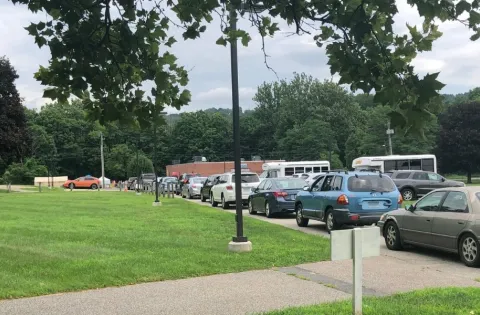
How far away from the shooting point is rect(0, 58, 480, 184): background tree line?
69562 millimetres

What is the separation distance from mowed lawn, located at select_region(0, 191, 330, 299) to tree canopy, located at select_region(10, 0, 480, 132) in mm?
3304

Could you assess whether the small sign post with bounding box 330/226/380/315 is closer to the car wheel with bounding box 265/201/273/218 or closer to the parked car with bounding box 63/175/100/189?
the car wheel with bounding box 265/201/273/218

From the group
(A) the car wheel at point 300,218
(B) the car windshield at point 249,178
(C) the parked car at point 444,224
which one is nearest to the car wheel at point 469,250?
(C) the parked car at point 444,224

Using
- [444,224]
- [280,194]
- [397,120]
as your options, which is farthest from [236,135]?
[280,194]

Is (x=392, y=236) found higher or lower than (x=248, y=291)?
higher

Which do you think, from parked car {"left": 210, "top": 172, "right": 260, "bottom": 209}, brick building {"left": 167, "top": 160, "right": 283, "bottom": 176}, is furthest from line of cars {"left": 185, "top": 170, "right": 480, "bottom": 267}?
brick building {"left": 167, "top": 160, "right": 283, "bottom": 176}

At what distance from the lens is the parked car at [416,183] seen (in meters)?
28.2

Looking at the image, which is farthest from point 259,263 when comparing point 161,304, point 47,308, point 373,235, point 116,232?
point 116,232

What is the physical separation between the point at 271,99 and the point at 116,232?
99.3 metres

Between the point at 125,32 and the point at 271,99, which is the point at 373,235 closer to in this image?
the point at 125,32

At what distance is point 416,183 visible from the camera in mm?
28359

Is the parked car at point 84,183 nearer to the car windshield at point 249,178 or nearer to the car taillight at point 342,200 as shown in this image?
the car windshield at point 249,178

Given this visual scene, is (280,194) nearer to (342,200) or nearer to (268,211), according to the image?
(268,211)

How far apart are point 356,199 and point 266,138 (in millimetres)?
95585
